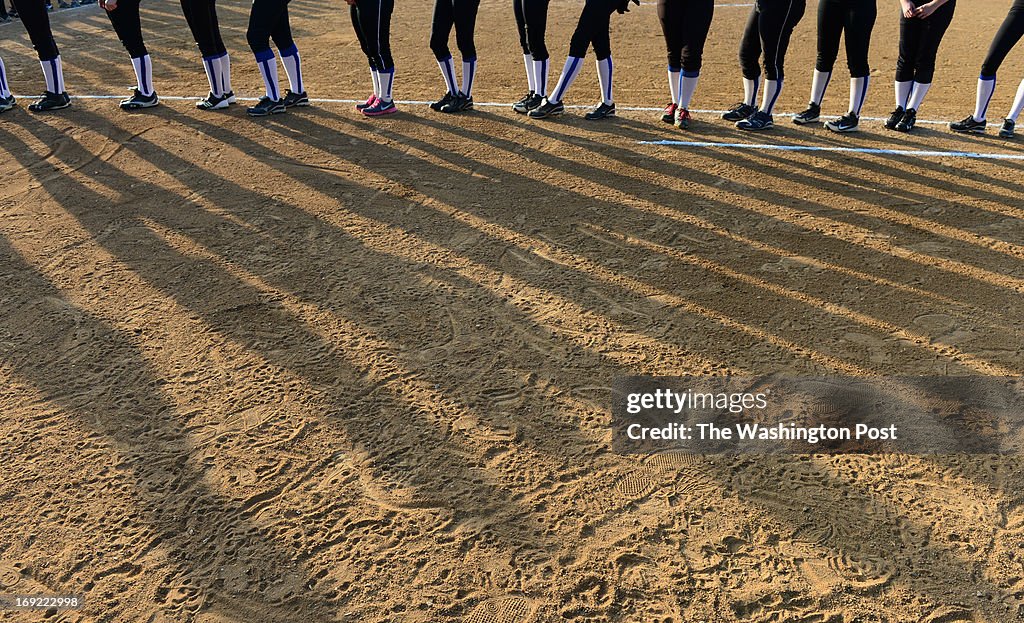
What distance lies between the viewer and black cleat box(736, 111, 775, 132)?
6.73 metres

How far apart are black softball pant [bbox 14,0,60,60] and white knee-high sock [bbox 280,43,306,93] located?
2281mm

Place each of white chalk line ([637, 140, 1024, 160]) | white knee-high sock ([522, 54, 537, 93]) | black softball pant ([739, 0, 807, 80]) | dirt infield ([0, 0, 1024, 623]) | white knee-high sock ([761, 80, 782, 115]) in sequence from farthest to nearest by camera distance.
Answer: white knee-high sock ([522, 54, 537, 93]) → white knee-high sock ([761, 80, 782, 115]) → black softball pant ([739, 0, 807, 80]) → white chalk line ([637, 140, 1024, 160]) → dirt infield ([0, 0, 1024, 623])

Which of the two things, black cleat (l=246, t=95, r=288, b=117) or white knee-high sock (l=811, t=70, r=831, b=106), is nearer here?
Result: white knee-high sock (l=811, t=70, r=831, b=106)

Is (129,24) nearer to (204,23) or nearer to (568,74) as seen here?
(204,23)

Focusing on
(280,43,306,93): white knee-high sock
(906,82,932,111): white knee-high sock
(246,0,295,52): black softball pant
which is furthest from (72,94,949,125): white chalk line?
(246,0,295,52): black softball pant

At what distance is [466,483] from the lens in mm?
2943

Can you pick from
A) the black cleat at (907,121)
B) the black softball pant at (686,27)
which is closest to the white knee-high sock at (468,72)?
the black softball pant at (686,27)

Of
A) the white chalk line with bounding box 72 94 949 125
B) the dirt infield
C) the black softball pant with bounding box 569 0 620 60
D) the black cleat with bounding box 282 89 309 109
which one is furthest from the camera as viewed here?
the black cleat with bounding box 282 89 309 109

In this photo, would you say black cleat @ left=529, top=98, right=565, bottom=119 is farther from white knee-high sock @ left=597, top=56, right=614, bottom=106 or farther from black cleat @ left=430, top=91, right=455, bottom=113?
black cleat @ left=430, top=91, right=455, bottom=113

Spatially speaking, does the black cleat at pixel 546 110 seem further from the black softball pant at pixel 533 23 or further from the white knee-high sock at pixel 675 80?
the white knee-high sock at pixel 675 80

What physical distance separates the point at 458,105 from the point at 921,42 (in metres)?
4.11

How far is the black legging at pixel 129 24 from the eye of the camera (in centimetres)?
724

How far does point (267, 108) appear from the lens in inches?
293

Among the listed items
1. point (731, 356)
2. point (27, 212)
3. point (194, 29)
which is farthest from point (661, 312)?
point (194, 29)
